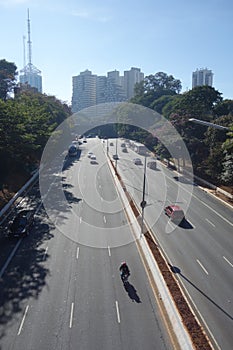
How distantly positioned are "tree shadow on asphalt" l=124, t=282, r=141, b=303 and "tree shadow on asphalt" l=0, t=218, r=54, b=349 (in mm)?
5171

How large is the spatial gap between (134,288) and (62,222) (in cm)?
1337

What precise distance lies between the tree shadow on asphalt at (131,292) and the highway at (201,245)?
3.12m

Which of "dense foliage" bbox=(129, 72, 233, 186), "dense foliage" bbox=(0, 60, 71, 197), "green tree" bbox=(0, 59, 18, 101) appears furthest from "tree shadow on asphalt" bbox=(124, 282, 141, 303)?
"green tree" bbox=(0, 59, 18, 101)

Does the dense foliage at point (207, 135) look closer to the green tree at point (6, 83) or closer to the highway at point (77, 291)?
the highway at point (77, 291)

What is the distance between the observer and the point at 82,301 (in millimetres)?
17219

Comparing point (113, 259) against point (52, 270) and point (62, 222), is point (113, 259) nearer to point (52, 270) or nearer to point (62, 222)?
point (52, 270)

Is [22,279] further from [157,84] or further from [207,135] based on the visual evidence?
[157,84]

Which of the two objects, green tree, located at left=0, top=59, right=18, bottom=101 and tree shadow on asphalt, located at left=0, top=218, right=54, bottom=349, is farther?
green tree, located at left=0, top=59, right=18, bottom=101

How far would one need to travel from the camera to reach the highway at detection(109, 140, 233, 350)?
1641cm

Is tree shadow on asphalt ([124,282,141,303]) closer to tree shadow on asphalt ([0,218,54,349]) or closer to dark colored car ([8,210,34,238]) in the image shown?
tree shadow on asphalt ([0,218,54,349])

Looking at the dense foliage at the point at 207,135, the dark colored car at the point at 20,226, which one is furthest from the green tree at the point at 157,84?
the dark colored car at the point at 20,226

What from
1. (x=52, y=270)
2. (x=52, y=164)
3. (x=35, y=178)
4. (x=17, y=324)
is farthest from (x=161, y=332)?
(x=52, y=164)

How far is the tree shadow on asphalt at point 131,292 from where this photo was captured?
1753 centimetres

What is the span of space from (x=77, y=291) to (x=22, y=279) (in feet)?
13.1
